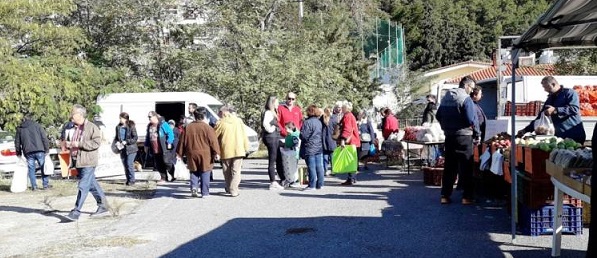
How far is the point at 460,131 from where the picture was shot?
955 centimetres

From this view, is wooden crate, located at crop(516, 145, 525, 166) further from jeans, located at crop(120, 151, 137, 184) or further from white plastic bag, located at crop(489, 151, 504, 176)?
jeans, located at crop(120, 151, 137, 184)

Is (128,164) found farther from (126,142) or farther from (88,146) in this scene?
(88,146)

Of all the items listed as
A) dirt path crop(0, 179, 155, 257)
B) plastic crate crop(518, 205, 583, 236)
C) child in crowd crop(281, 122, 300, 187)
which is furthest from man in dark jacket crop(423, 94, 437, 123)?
plastic crate crop(518, 205, 583, 236)

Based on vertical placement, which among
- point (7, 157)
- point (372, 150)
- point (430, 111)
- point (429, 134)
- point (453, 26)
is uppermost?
point (453, 26)

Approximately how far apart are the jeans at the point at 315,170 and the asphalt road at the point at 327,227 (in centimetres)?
20

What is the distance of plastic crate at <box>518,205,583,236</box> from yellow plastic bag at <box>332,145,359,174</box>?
17.8ft

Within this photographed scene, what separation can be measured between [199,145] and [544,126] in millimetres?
5622

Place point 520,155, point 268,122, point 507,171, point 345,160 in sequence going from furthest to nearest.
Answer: point 345,160, point 268,122, point 507,171, point 520,155

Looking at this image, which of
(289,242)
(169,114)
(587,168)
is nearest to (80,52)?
(169,114)

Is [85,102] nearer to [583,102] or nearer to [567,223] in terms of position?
[583,102]

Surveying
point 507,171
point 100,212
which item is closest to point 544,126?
point 507,171

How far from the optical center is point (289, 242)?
25.2 feet

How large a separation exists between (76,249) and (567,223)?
5.50 meters

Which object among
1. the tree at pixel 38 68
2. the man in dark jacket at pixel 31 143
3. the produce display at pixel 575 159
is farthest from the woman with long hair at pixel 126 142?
the produce display at pixel 575 159
